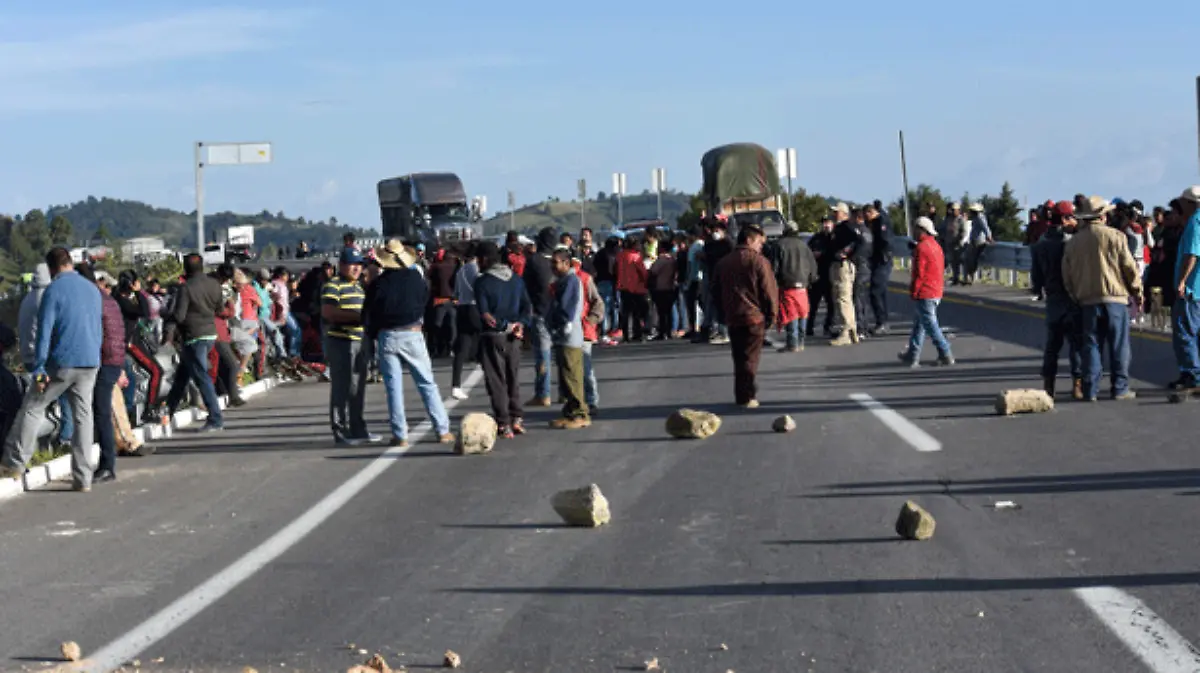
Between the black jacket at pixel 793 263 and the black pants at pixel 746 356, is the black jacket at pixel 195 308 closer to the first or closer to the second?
the black pants at pixel 746 356

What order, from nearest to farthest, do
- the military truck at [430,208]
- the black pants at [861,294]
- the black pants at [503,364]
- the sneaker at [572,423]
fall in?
the black pants at [503,364] → the sneaker at [572,423] → the black pants at [861,294] → the military truck at [430,208]

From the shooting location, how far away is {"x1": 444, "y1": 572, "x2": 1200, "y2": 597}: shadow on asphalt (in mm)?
7832

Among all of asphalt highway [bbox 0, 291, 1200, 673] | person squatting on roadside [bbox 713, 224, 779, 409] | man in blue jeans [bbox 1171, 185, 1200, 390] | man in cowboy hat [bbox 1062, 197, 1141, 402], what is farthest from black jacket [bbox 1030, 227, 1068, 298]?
person squatting on roadside [bbox 713, 224, 779, 409]

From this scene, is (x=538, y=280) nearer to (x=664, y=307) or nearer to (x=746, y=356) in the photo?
(x=746, y=356)

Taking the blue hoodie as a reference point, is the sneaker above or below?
below

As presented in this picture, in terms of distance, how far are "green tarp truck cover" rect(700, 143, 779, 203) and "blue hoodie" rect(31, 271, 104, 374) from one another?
35199mm

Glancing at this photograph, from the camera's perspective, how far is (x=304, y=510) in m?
11.5

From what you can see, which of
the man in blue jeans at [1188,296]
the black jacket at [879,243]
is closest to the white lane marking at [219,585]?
the man in blue jeans at [1188,296]

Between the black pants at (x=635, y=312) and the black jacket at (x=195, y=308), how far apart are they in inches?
461

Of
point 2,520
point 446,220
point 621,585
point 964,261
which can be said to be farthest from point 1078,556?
point 446,220

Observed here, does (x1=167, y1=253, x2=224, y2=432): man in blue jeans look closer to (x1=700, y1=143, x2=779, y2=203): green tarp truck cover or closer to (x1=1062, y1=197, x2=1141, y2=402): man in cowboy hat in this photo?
(x1=1062, y1=197, x2=1141, y2=402): man in cowboy hat

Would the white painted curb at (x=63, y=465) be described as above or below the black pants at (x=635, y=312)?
below

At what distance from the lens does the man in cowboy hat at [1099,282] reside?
Answer: 1509 cm

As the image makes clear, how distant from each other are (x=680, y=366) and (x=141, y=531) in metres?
12.0
